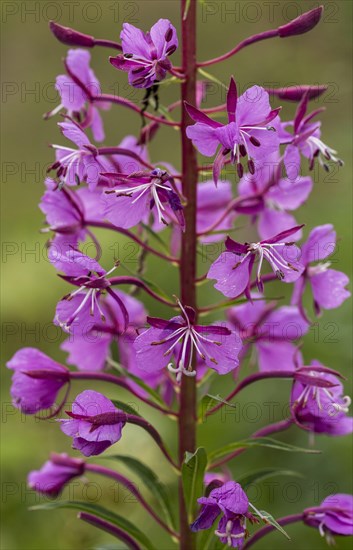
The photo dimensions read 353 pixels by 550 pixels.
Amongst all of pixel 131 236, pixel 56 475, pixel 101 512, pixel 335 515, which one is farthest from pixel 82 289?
pixel 335 515

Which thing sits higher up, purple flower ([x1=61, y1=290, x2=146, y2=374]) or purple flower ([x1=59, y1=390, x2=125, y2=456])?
purple flower ([x1=61, y1=290, x2=146, y2=374])

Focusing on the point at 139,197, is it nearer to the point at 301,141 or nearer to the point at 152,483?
the point at 301,141

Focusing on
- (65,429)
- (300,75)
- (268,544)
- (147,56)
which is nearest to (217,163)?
(147,56)

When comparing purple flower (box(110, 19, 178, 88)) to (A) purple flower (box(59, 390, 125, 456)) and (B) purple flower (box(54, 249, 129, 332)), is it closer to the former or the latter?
(B) purple flower (box(54, 249, 129, 332))

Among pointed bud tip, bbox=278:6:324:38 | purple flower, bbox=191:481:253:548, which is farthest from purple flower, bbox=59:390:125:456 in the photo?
pointed bud tip, bbox=278:6:324:38

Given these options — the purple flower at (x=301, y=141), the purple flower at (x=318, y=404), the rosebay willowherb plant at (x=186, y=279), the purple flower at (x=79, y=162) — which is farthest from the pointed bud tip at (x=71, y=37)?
the purple flower at (x=318, y=404)
